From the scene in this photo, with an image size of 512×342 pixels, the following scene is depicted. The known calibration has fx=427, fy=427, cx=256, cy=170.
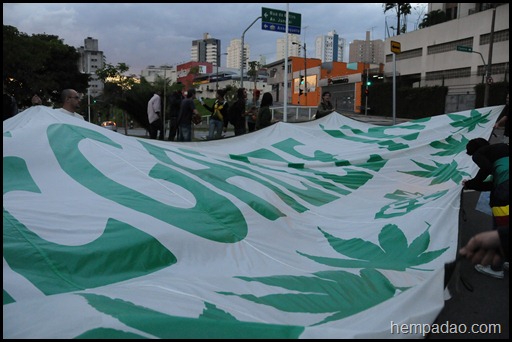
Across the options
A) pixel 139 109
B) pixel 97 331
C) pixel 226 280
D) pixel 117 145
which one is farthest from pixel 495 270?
pixel 139 109

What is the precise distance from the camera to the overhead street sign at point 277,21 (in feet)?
51.5

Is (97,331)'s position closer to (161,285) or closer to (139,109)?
(161,285)

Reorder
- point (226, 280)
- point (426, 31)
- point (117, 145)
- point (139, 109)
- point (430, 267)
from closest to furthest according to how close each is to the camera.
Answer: point (226, 280) < point (430, 267) < point (117, 145) < point (139, 109) < point (426, 31)

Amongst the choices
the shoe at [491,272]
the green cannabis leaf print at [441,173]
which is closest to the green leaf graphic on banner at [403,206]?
the shoe at [491,272]

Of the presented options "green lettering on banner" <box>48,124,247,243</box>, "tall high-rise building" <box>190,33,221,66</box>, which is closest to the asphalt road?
"green lettering on banner" <box>48,124,247,243</box>

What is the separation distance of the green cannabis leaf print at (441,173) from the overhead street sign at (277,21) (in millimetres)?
10472

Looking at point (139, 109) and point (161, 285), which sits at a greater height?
point (139, 109)

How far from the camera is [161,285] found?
2557 millimetres

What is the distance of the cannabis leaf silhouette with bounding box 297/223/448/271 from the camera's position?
3420mm

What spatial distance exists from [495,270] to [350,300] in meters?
2.13

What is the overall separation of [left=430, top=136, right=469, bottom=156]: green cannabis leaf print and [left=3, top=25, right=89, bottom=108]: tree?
17.4 metres

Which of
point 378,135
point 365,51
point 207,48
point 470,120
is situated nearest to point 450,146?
point 470,120

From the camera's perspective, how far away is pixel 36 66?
30875 millimetres

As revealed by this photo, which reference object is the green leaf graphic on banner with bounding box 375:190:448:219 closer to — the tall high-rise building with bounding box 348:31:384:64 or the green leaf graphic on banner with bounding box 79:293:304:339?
the green leaf graphic on banner with bounding box 79:293:304:339
